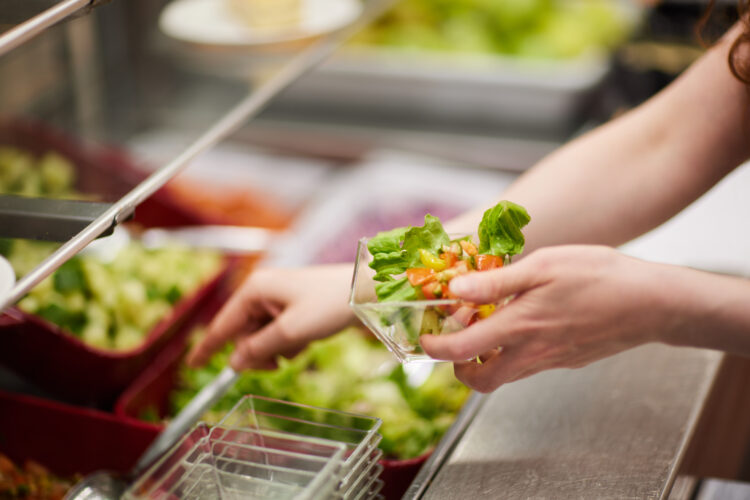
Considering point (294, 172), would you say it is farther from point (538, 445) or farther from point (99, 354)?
point (538, 445)

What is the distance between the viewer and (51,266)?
0.79 m

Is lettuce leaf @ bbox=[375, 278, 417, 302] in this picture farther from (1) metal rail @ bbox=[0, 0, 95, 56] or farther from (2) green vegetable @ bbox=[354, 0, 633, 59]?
(2) green vegetable @ bbox=[354, 0, 633, 59]

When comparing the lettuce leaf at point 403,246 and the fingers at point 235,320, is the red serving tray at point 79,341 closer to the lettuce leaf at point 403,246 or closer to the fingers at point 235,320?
the fingers at point 235,320

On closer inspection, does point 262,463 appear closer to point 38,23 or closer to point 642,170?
point 38,23

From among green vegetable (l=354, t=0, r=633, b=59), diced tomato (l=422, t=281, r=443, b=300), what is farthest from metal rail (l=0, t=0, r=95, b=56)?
green vegetable (l=354, t=0, r=633, b=59)

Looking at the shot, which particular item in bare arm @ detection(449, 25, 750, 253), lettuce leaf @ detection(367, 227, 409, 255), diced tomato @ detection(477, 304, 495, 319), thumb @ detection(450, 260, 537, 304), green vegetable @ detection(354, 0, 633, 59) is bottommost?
thumb @ detection(450, 260, 537, 304)

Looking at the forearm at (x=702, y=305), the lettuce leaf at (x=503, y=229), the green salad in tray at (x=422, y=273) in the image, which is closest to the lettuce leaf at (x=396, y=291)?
the green salad in tray at (x=422, y=273)

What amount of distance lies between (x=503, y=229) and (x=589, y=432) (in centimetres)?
43

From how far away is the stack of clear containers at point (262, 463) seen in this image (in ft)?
2.77

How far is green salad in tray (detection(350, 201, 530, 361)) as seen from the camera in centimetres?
82

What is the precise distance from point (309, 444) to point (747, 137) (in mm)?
839

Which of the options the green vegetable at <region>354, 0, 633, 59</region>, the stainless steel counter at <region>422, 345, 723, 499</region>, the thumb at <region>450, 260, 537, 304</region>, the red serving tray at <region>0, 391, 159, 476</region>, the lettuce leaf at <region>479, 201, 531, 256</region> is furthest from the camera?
the green vegetable at <region>354, 0, 633, 59</region>

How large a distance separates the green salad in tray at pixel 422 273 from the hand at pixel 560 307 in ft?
0.09

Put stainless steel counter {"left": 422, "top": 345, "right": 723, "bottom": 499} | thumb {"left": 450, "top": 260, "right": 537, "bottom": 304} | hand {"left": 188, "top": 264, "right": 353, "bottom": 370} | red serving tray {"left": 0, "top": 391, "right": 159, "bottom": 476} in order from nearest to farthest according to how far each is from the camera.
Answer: thumb {"left": 450, "top": 260, "right": 537, "bottom": 304}, stainless steel counter {"left": 422, "top": 345, "right": 723, "bottom": 499}, hand {"left": 188, "top": 264, "right": 353, "bottom": 370}, red serving tray {"left": 0, "top": 391, "right": 159, "bottom": 476}
